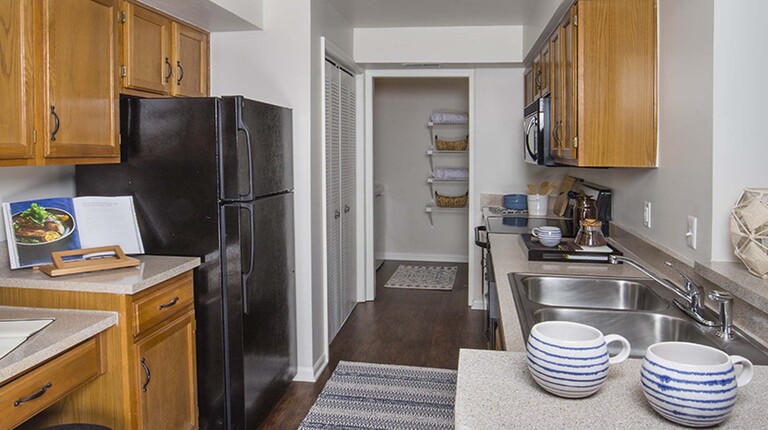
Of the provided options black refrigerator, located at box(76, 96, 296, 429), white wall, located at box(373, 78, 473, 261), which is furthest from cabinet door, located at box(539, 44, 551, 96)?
white wall, located at box(373, 78, 473, 261)

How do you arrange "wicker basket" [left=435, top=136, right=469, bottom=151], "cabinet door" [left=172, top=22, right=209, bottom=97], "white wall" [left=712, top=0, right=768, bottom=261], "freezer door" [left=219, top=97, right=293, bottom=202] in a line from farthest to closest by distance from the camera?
"wicker basket" [left=435, top=136, right=469, bottom=151], "cabinet door" [left=172, top=22, right=209, bottom=97], "freezer door" [left=219, top=97, right=293, bottom=202], "white wall" [left=712, top=0, right=768, bottom=261]

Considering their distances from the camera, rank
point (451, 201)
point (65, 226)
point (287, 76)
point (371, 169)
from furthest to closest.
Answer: point (451, 201) < point (371, 169) < point (287, 76) < point (65, 226)

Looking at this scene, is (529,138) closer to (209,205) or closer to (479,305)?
(479,305)

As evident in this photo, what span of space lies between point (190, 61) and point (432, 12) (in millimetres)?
1719

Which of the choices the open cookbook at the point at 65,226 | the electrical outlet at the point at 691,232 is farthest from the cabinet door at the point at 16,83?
the electrical outlet at the point at 691,232

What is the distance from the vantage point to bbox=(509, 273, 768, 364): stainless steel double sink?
1.59 m

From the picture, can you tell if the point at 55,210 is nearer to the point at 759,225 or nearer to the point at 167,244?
the point at 167,244

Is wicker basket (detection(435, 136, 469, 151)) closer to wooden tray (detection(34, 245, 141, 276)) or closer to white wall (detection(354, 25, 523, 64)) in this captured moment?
white wall (detection(354, 25, 523, 64))

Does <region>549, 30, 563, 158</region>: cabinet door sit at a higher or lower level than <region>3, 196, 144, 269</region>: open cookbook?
higher

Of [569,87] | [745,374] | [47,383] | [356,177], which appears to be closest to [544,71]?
[569,87]

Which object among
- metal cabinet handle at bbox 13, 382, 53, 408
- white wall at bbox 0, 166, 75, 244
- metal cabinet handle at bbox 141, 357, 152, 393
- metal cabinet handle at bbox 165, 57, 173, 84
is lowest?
metal cabinet handle at bbox 141, 357, 152, 393

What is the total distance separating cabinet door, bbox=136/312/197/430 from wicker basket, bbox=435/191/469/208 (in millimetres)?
4480

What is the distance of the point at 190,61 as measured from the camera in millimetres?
3199

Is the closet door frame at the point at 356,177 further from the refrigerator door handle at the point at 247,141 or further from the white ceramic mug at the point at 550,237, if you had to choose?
the white ceramic mug at the point at 550,237
